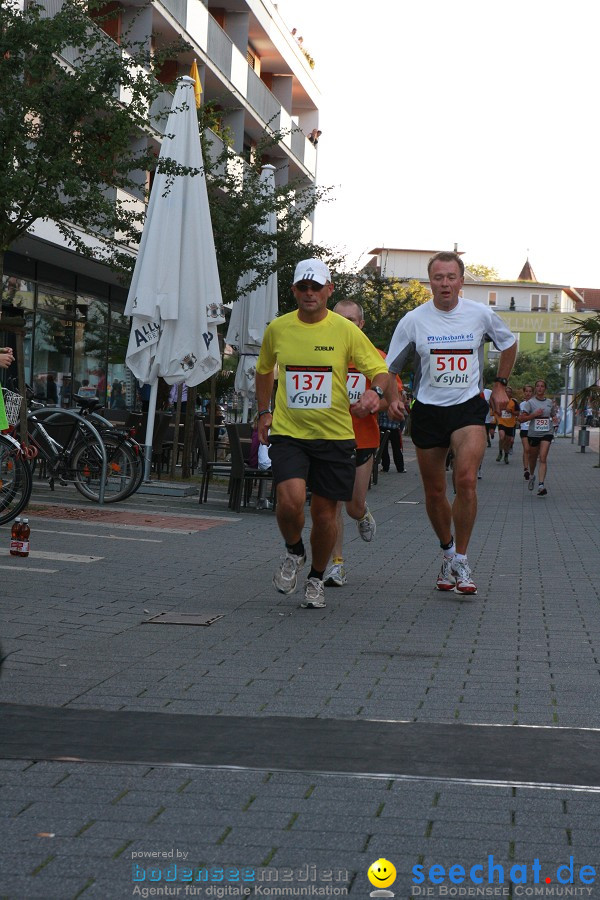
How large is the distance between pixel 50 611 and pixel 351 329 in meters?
2.44

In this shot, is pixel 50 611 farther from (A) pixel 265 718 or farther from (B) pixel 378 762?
(B) pixel 378 762

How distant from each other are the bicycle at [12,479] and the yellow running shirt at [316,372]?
12.7 feet

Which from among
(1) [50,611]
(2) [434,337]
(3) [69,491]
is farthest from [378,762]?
(3) [69,491]

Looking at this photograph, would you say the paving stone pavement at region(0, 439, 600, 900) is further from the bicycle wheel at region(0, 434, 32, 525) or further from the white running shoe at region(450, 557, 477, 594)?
the bicycle wheel at region(0, 434, 32, 525)

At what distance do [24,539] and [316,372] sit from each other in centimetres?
289

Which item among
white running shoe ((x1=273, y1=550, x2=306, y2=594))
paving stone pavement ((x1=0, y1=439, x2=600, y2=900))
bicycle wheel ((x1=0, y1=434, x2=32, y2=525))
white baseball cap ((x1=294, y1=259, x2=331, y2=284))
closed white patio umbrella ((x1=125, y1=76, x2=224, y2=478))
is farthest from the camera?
closed white patio umbrella ((x1=125, y1=76, x2=224, y2=478))

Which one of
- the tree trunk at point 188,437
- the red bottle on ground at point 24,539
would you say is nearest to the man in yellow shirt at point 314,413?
the red bottle on ground at point 24,539

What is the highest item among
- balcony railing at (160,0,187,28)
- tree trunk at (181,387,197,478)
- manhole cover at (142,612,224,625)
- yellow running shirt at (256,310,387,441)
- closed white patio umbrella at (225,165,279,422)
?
balcony railing at (160,0,187,28)

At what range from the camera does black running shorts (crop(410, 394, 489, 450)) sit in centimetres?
852

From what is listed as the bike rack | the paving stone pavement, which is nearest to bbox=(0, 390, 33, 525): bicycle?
the paving stone pavement

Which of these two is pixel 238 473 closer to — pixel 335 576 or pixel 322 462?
pixel 335 576

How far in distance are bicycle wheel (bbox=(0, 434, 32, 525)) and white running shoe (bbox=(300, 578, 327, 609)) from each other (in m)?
3.93

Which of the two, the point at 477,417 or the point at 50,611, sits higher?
the point at 477,417

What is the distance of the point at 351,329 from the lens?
8023 mm
